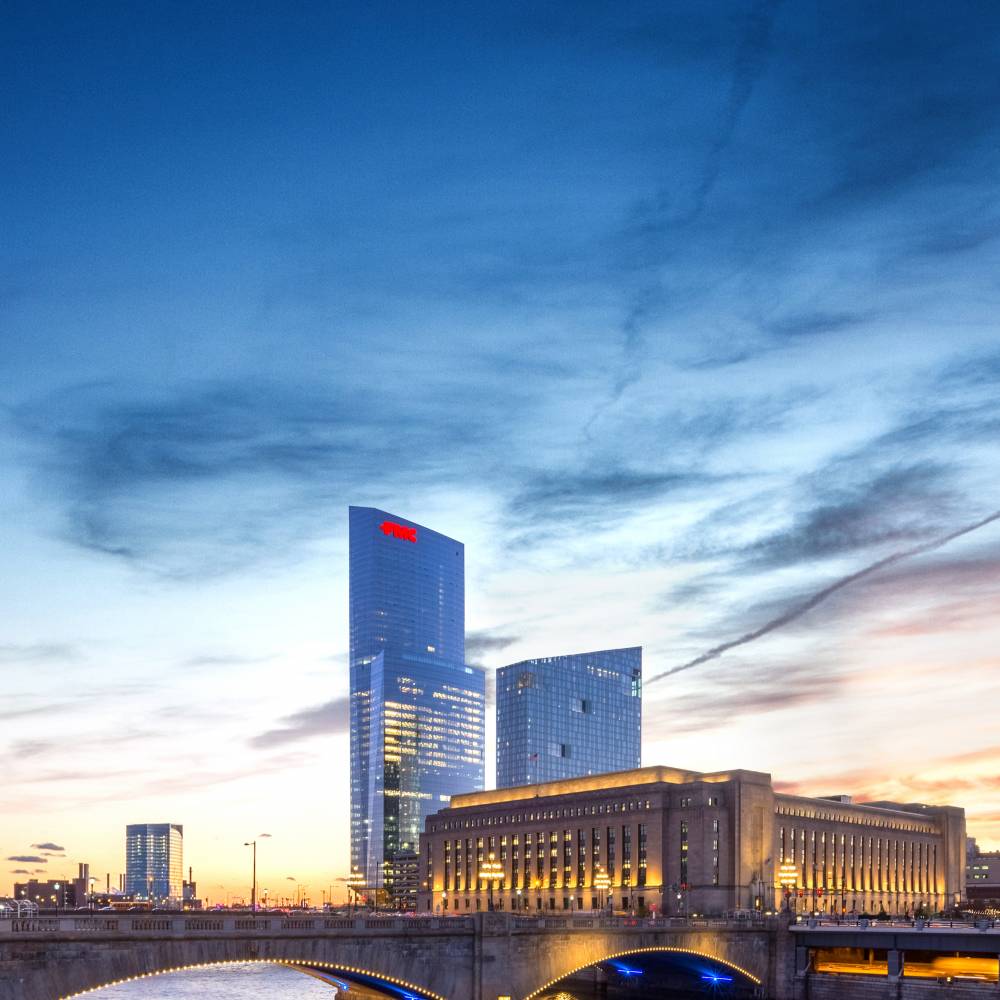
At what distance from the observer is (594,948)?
4038 inches

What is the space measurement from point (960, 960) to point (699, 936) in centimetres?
2885

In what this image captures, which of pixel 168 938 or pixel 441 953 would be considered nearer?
pixel 168 938

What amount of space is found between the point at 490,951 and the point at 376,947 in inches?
Answer: 418

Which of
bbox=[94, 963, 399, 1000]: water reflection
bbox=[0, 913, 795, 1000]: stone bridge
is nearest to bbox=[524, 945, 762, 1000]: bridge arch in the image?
bbox=[0, 913, 795, 1000]: stone bridge

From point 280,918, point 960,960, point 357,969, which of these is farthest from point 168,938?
point 960,960

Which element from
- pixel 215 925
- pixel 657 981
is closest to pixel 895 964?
pixel 657 981

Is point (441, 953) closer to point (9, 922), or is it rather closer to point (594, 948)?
point (594, 948)

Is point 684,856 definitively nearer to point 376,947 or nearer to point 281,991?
Answer: point 281,991

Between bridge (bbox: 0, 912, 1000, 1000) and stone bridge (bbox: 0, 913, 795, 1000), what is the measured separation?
85 mm

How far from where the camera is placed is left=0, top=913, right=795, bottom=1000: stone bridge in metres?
71.4

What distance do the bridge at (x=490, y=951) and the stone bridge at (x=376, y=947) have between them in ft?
0.28

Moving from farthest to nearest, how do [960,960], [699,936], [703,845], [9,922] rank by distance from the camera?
[703,845]
[960,960]
[699,936]
[9,922]

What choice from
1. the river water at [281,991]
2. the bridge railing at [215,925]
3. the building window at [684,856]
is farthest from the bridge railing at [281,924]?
the building window at [684,856]

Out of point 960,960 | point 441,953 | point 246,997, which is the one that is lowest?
point 246,997
